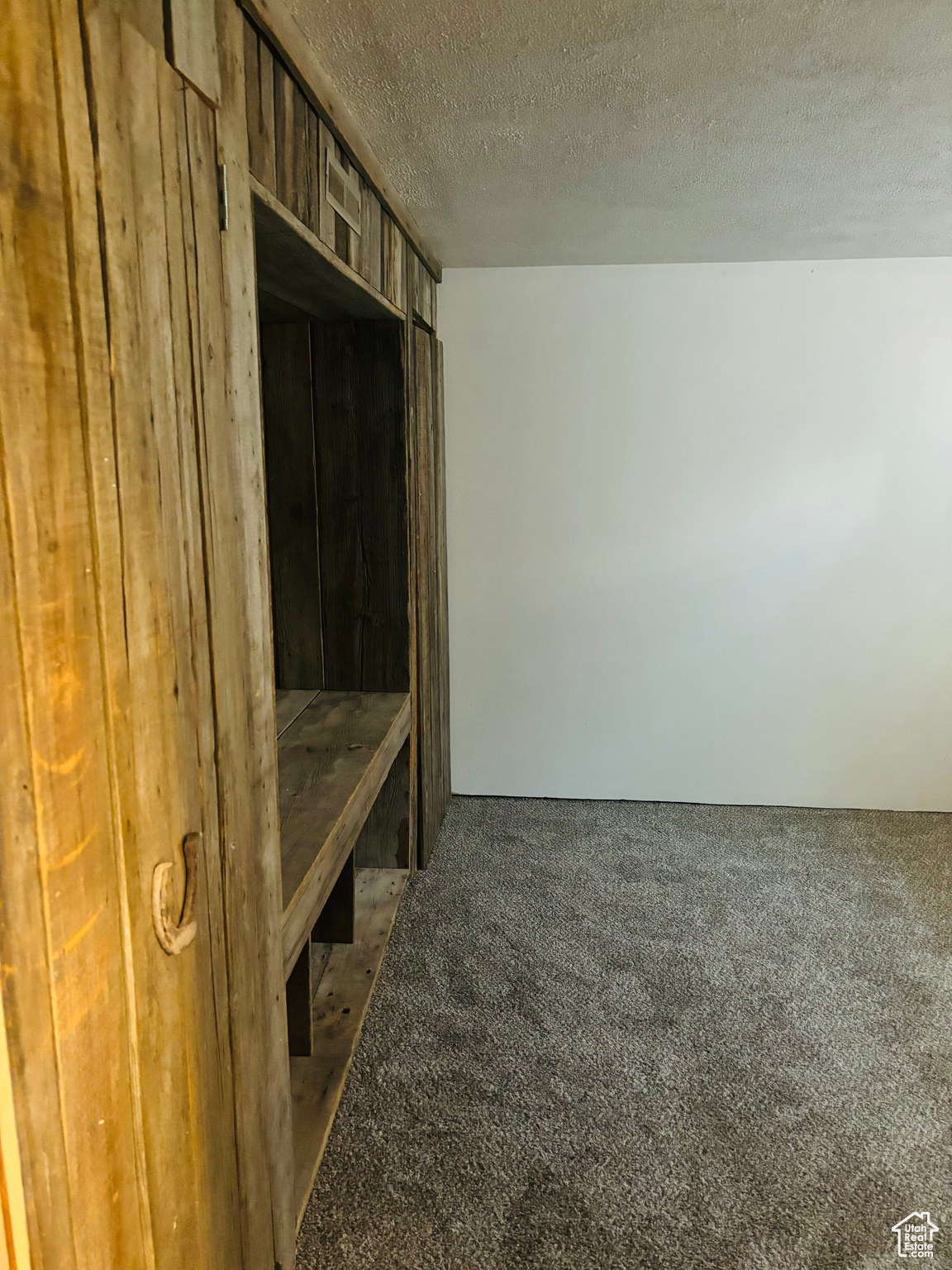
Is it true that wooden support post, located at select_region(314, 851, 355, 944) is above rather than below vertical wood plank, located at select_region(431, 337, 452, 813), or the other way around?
below

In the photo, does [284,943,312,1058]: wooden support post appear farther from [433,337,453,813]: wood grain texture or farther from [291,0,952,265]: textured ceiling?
[291,0,952,265]: textured ceiling

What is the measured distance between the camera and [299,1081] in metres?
2.04

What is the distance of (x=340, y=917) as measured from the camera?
2.57 m

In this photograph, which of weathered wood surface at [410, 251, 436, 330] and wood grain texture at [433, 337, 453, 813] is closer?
weathered wood surface at [410, 251, 436, 330]

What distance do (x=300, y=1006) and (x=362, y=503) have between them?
5.27ft

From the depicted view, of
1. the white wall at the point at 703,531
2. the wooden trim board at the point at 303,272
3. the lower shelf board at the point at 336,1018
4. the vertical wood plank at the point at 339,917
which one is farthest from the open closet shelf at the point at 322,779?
the wooden trim board at the point at 303,272

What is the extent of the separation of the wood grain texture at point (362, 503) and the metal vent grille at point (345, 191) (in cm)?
70

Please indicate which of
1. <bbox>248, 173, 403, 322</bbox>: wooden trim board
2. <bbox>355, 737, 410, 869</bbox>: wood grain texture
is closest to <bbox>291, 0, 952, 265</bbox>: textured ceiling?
<bbox>248, 173, 403, 322</bbox>: wooden trim board

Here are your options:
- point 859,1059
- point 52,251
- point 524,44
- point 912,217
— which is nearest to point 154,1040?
point 52,251

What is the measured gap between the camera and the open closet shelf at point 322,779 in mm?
1726

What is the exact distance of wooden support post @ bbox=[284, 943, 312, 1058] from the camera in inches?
77.8

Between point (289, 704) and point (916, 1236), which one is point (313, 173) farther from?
point (916, 1236)

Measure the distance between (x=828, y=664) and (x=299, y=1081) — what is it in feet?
8.95

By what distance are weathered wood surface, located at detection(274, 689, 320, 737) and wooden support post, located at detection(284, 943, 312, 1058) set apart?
770 millimetres
